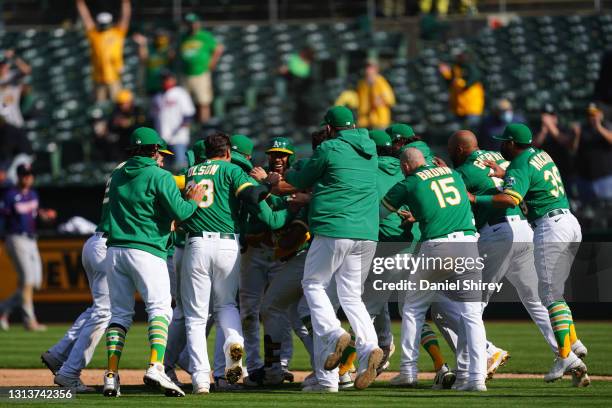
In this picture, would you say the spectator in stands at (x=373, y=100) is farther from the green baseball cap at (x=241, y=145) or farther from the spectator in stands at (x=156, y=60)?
the green baseball cap at (x=241, y=145)

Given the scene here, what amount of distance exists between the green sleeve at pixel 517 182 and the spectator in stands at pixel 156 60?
12.1 metres

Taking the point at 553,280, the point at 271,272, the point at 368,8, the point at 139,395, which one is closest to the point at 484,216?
Answer: the point at 553,280

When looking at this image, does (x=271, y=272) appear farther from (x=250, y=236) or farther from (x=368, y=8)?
(x=368, y=8)

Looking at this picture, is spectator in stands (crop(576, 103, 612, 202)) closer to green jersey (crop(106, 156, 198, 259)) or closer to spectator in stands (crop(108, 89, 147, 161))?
spectator in stands (crop(108, 89, 147, 161))

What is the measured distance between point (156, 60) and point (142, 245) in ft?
43.4

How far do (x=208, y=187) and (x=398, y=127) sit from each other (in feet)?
7.99

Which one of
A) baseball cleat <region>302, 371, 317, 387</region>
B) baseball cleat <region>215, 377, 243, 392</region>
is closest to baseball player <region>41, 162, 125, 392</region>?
baseball cleat <region>215, 377, 243, 392</region>

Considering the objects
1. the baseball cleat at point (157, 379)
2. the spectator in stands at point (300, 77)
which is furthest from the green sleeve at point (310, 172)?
the spectator in stands at point (300, 77)

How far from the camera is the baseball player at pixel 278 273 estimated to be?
37.0 feet

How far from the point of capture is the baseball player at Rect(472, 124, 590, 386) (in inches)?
432

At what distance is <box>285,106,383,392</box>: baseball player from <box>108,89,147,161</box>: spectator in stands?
11.0m

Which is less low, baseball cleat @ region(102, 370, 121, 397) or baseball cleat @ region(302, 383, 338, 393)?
baseball cleat @ region(102, 370, 121, 397)

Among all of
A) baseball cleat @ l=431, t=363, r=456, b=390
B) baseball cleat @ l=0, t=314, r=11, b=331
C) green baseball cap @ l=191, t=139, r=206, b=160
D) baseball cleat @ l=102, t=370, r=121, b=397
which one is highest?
green baseball cap @ l=191, t=139, r=206, b=160

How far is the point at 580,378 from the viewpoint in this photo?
10.8 meters
